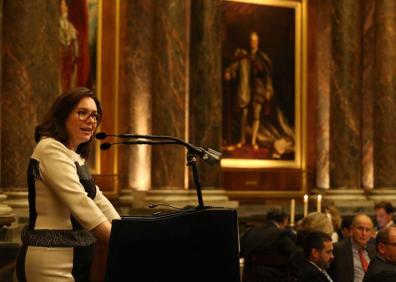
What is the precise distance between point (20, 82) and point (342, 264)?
12.6 feet

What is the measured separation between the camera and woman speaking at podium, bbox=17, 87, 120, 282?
8.66 feet

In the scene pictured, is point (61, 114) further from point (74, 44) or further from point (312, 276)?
point (74, 44)

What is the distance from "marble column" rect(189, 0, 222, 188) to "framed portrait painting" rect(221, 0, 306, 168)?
2037 mm

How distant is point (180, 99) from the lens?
1021 centimetres

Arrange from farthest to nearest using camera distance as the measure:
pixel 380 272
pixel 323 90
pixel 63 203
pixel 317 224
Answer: pixel 323 90 < pixel 317 224 < pixel 380 272 < pixel 63 203

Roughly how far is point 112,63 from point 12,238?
4.87m

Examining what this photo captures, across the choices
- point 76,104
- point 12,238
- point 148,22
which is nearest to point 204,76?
point 148,22

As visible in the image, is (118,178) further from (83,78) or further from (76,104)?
(76,104)

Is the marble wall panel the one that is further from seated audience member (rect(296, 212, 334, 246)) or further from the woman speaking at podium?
the woman speaking at podium

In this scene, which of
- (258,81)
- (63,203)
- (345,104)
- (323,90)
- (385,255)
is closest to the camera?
(63,203)

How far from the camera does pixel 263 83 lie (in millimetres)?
12906

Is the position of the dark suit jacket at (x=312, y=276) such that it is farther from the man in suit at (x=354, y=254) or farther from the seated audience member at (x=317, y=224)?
the seated audience member at (x=317, y=224)

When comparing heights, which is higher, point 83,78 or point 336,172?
point 83,78

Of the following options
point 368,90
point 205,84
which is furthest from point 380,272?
point 368,90
